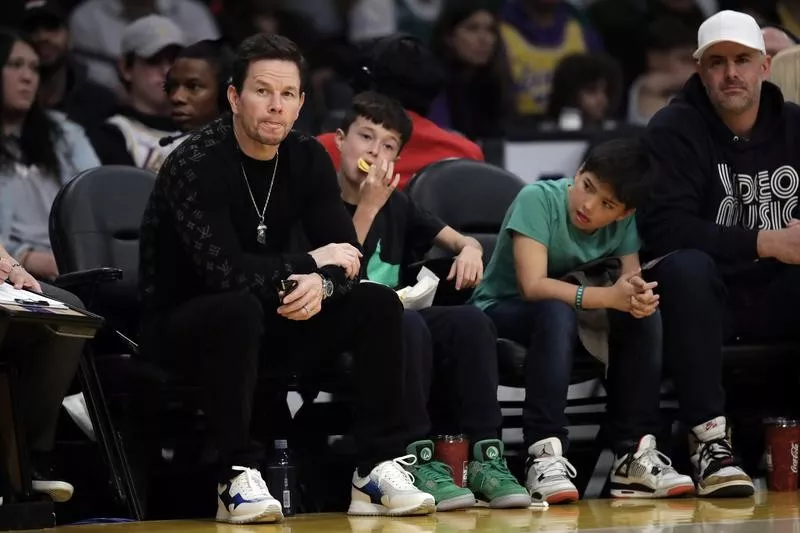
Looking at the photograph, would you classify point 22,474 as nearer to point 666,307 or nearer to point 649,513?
point 649,513

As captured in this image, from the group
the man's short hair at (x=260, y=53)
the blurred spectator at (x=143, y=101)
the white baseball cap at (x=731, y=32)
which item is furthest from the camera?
the blurred spectator at (x=143, y=101)

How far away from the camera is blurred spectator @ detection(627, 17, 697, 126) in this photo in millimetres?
7895

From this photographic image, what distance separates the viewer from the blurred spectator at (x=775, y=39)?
568 centimetres

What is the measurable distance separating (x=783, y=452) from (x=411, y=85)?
175 centimetres

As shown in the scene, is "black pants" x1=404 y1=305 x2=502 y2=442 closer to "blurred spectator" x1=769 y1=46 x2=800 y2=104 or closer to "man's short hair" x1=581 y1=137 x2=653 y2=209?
"man's short hair" x1=581 y1=137 x2=653 y2=209

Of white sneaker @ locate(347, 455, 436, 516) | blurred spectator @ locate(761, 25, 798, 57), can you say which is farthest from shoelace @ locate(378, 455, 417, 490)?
blurred spectator @ locate(761, 25, 798, 57)

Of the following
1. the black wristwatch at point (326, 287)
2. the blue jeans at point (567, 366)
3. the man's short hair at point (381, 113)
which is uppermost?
the man's short hair at point (381, 113)

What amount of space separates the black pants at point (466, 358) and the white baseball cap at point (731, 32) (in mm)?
1180

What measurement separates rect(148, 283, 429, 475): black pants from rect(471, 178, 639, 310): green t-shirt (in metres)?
0.65

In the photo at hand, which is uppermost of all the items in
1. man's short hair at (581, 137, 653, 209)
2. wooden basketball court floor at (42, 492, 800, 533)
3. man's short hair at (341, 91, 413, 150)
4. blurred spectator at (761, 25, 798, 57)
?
blurred spectator at (761, 25, 798, 57)

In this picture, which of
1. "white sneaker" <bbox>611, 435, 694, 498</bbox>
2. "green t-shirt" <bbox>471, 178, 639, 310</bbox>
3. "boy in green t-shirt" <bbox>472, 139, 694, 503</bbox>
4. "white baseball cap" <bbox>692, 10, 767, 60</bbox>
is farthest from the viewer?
"white baseball cap" <bbox>692, 10, 767, 60</bbox>

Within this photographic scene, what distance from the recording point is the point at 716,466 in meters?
4.35

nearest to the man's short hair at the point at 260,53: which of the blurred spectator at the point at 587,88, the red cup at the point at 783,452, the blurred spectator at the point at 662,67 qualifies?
the red cup at the point at 783,452

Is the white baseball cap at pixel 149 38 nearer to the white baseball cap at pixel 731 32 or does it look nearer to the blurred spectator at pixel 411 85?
the blurred spectator at pixel 411 85
